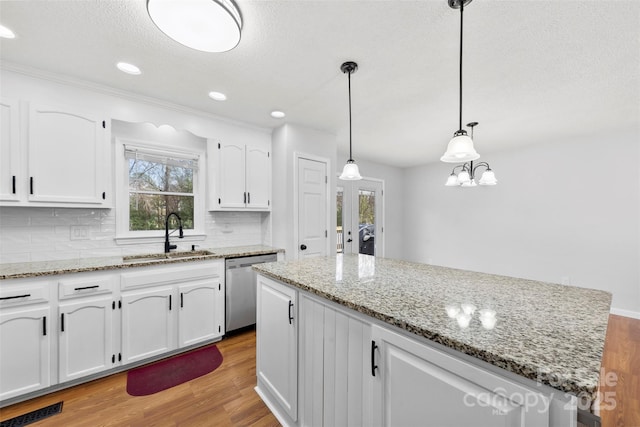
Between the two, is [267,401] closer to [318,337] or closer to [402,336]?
[318,337]

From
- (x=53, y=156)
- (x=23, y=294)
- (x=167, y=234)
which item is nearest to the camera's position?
(x=23, y=294)

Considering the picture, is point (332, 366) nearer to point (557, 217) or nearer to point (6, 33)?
point (6, 33)

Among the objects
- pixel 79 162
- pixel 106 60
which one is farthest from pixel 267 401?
pixel 106 60

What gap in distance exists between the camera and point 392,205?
19.1ft

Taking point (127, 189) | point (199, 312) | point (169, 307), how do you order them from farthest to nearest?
point (127, 189)
point (199, 312)
point (169, 307)

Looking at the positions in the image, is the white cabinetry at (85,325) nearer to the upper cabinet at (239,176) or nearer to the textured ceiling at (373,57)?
the upper cabinet at (239,176)

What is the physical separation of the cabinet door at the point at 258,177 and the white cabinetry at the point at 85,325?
1.59m

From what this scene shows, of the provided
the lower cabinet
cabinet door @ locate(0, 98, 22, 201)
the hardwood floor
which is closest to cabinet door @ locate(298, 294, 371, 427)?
the lower cabinet

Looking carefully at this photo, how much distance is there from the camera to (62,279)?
6.23ft

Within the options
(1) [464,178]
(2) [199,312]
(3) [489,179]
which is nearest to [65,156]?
(2) [199,312]

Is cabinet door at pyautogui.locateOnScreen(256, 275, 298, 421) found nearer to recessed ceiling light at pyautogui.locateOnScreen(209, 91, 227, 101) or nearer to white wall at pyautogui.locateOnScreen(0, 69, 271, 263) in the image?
white wall at pyautogui.locateOnScreen(0, 69, 271, 263)

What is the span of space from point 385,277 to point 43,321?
2380 millimetres

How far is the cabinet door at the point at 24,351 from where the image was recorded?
5.66ft

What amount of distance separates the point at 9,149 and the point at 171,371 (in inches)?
82.4
